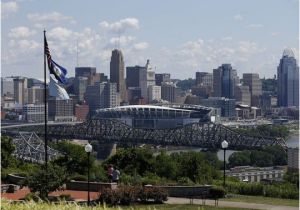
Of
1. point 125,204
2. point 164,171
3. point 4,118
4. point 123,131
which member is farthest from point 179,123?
Answer: point 125,204

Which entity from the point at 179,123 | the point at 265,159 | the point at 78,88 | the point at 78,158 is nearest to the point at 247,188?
the point at 78,158

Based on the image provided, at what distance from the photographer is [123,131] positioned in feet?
368

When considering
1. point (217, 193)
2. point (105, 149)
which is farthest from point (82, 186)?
point (105, 149)

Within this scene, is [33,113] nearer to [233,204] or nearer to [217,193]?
[217,193]

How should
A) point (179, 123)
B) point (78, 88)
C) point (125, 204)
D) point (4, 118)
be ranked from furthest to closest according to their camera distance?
point (78, 88) → point (4, 118) → point (179, 123) → point (125, 204)

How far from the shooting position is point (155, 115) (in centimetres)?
14488

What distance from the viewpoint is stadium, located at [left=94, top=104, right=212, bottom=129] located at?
144 meters

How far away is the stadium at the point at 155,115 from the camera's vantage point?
143750 millimetres

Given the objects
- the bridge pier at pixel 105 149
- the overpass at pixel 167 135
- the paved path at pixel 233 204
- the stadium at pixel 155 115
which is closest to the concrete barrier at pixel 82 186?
the paved path at pixel 233 204

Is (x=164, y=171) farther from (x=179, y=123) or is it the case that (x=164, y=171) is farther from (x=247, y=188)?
(x=179, y=123)

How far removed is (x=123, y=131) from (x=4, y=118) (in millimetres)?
57881

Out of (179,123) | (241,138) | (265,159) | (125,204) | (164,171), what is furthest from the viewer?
(179,123)

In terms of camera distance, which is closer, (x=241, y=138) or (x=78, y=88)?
(x=241, y=138)

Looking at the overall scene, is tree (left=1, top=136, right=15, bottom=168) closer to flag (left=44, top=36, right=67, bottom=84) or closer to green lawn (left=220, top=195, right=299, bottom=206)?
flag (left=44, top=36, right=67, bottom=84)
